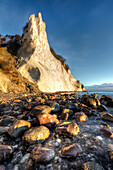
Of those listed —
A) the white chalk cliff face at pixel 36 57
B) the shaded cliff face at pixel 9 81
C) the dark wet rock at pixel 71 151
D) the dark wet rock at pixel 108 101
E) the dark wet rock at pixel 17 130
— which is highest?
the white chalk cliff face at pixel 36 57

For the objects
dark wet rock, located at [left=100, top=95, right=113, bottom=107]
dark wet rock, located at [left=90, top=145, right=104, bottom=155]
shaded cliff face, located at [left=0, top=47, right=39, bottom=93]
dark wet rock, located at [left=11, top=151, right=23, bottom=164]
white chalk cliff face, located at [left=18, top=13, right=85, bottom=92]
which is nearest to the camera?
dark wet rock, located at [left=11, top=151, right=23, bottom=164]

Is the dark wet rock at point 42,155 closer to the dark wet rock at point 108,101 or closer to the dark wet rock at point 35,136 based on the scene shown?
the dark wet rock at point 35,136

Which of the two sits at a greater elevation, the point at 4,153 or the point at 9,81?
the point at 9,81

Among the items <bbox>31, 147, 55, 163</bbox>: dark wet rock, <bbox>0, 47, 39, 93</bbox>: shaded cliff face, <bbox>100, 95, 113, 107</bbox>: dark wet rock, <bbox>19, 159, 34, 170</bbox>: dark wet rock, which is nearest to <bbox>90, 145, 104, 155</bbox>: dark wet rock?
<bbox>31, 147, 55, 163</bbox>: dark wet rock

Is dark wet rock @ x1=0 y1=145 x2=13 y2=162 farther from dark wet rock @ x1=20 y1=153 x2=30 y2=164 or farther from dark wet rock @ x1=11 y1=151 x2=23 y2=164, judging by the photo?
dark wet rock @ x1=20 y1=153 x2=30 y2=164

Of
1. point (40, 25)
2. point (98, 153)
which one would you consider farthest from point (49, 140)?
point (40, 25)

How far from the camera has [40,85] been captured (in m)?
18.3

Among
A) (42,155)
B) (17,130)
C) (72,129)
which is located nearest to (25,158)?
(42,155)

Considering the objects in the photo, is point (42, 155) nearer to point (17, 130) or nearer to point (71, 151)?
point (71, 151)

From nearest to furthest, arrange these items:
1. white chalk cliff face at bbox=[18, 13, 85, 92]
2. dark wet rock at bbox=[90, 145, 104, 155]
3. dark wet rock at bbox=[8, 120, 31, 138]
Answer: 1. dark wet rock at bbox=[90, 145, 104, 155]
2. dark wet rock at bbox=[8, 120, 31, 138]
3. white chalk cliff face at bbox=[18, 13, 85, 92]

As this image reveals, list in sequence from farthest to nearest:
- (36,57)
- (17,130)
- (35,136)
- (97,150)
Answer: (36,57) → (17,130) → (35,136) → (97,150)

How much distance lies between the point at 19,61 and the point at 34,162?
70.2ft

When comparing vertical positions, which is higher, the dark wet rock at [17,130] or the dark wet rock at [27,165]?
the dark wet rock at [17,130]

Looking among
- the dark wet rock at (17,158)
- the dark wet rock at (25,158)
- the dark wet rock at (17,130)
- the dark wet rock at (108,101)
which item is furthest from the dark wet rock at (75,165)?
the dark wet rock at (108,101)
